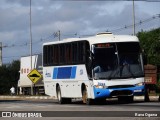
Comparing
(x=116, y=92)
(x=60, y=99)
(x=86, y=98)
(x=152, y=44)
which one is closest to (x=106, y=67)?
(x=116, y=92)

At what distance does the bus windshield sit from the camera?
31109 millimetres

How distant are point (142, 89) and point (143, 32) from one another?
53.6m

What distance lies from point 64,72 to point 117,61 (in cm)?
462

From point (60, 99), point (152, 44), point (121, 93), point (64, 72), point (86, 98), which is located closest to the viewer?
point (121, 93)

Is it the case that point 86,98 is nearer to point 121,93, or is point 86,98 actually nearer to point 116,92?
point 116,92

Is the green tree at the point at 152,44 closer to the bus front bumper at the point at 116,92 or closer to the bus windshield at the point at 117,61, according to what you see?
the bus windshield at the point at 117,61

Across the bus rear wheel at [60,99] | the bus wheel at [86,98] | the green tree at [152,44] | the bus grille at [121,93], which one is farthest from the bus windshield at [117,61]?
the green tree at [152,44]

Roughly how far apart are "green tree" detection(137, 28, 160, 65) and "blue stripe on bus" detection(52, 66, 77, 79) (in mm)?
30563

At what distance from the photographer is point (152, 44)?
71750 millimetres

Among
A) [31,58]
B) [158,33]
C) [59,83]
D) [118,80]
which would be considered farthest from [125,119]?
[158,33]

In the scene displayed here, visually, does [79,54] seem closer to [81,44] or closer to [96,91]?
[81,44]

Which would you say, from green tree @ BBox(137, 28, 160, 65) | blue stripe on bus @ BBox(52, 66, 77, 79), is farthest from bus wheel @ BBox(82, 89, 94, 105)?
green tree @ BBox(137, 28, 160, 65)

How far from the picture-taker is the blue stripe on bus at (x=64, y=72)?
33.9 meters

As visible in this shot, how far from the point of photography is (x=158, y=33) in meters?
79.6
